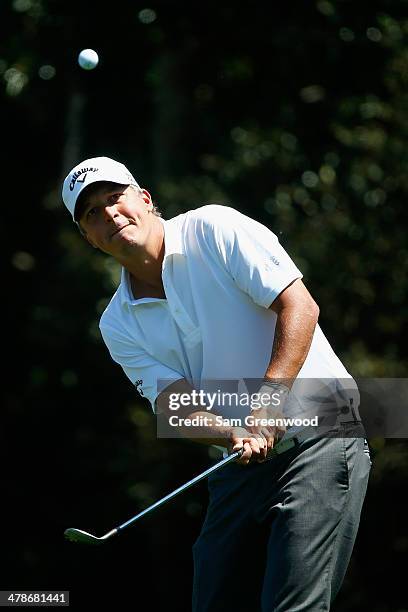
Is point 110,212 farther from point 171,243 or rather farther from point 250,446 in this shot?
point 250,446

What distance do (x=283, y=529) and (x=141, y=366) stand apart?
0.70m

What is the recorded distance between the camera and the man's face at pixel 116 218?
12.7 feet

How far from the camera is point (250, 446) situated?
351 centimetres

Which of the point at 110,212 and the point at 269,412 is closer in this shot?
the point at 269,412

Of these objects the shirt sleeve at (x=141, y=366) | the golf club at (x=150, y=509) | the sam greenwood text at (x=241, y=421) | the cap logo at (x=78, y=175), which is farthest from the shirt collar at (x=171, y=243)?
the golf club at (x=150, y=509)

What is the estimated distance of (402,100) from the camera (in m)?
8.02

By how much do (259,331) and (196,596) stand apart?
80 centimetres

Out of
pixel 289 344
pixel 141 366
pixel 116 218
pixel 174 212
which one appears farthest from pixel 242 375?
pixel 174 212

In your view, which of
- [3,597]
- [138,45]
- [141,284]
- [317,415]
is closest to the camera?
[317,415]

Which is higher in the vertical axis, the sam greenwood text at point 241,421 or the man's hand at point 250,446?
the sam greenwood text at point 241,421

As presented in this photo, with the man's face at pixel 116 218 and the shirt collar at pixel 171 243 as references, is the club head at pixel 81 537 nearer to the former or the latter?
the shirt collar at pixel 171 243

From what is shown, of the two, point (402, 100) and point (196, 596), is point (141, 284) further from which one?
point (402, 100)

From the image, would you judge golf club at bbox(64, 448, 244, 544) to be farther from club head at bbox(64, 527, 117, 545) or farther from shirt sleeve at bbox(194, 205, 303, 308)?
shirt sleeve at bbox(194, 205, 303, 308)

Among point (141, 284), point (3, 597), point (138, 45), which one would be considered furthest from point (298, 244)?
point (141, 284)
